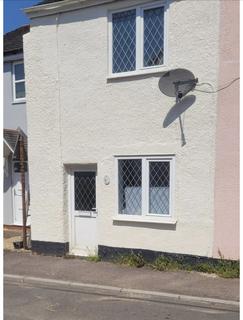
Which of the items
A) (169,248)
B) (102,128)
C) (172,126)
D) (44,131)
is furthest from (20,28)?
(169,248)

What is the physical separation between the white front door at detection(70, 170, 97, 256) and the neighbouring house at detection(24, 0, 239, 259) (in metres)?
0.02

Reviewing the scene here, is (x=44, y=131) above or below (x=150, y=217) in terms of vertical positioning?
above

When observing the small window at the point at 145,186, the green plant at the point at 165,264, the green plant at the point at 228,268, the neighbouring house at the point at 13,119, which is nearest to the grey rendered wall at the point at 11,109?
the neighbouring house at the point at 13,119

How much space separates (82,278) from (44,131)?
3618 millimetres

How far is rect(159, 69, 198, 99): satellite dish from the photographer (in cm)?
781

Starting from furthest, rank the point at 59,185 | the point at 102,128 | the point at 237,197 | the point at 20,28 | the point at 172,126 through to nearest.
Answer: the point at 20,28 < the point at 59,185 < the point at 102,128 < the point at 172,126 < the point at 237,197

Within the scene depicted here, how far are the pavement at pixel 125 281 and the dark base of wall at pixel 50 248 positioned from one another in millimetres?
379

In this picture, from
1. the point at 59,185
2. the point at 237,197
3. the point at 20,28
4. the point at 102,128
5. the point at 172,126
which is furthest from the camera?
the point at 20,28

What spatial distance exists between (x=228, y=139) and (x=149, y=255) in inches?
113

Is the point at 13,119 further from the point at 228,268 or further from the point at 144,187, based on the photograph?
the point at 228,268

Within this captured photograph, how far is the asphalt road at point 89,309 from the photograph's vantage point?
5738mm

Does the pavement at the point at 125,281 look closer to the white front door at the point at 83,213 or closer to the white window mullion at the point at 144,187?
the white front door at the point at 83,213

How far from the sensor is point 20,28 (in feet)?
52.4

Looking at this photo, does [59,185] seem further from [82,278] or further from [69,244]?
[82,278]
